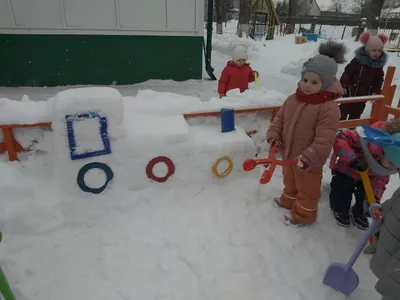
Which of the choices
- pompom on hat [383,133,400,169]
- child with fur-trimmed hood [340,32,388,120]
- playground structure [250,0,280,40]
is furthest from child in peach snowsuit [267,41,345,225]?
playground structure [250,0,280,40]

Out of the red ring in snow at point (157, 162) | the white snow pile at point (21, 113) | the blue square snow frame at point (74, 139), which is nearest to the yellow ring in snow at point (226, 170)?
the red ring in snow at point (157, 162)

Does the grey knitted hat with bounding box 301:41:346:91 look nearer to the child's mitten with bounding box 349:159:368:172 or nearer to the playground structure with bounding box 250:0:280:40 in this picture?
the child's mitten with bounding box 349:159:368:172

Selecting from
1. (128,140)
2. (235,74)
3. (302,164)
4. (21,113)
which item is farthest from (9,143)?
(235,74)

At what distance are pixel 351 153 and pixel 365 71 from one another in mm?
2318

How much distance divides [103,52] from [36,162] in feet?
16.7

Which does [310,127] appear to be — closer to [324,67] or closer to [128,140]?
[324,67]

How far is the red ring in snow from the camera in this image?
2660 mm

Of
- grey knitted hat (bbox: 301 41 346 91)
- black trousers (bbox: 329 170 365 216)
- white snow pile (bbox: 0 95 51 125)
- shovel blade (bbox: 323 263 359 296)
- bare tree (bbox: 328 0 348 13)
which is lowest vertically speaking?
shovel blade (bbox: 323 263 359 296)

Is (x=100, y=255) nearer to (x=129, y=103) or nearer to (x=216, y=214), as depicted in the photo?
(x=216, y=214)

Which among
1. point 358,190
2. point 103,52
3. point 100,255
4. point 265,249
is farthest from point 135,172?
point 103,52

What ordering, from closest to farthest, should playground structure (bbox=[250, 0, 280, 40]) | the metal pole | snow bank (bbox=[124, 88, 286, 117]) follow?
snow bank (bbox=[124, 88, 286, 117])
the metal pole
playground structure (bbox=[250, 0, 280, 40])

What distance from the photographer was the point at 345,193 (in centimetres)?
258

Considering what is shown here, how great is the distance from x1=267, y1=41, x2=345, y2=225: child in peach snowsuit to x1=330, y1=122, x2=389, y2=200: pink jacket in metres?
0.14

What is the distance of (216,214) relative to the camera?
2.63m
